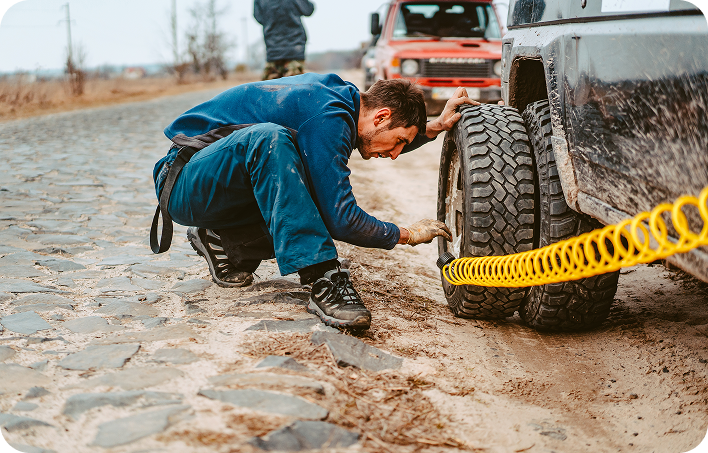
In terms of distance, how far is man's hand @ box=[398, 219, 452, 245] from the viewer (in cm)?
275

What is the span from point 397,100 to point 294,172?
2.09 feet

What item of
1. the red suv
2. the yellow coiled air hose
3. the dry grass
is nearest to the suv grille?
the red suv

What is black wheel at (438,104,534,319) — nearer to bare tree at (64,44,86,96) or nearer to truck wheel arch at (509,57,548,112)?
truck wheel arch at (509,57,548,112)

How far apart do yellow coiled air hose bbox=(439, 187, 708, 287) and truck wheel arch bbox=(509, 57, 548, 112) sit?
102 centimetres

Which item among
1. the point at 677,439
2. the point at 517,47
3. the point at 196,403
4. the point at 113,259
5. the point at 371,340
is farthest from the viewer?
the point at 113,259

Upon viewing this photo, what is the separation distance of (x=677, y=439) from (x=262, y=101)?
7.04 ft

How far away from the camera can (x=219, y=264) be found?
10.3ft

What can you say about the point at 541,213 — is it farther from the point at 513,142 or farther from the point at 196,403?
the point at 196,403

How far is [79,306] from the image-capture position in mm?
2744

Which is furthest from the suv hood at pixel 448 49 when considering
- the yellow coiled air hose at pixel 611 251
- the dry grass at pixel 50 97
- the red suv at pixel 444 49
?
the dry grass at pixel 50 97

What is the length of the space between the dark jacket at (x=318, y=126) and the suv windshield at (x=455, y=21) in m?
7.58

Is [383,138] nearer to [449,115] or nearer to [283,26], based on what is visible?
[449,115]

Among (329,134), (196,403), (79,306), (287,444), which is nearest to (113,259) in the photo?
(79,306)

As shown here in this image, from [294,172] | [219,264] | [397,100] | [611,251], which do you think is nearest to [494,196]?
[611,251]
